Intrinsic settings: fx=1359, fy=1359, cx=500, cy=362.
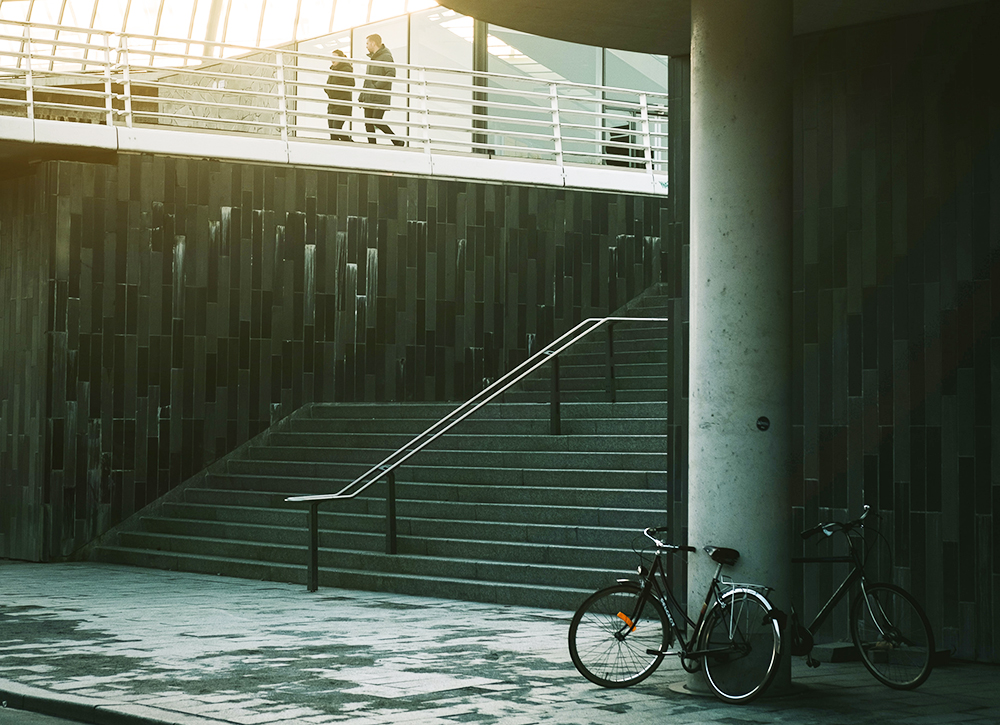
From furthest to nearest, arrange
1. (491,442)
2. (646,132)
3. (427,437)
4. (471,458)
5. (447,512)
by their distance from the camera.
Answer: (646,132)
(427,437)
(491,442)
(471,458)
(447,512)

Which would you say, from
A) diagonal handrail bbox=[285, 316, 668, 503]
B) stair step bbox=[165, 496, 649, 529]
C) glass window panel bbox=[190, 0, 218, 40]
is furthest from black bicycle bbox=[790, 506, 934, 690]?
glass window panel bbox=[190, 0, 218, 40]

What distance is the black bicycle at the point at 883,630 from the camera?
25.6 ft

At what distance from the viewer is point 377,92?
17.2 m

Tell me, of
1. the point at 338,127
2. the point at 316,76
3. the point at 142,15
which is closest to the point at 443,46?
the point at 316,76

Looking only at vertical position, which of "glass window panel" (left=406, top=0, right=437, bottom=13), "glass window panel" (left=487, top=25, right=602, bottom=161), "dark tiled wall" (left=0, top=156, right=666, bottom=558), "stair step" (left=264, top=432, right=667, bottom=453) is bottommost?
"stair step" (left=264, top=432, right=667, bottom=453)

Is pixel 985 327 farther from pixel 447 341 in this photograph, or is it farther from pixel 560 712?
pixel 447 341

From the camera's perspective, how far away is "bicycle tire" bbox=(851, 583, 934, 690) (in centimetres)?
781

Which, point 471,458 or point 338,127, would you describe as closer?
point 471,458

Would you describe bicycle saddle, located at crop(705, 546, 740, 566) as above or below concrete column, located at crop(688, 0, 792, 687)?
below

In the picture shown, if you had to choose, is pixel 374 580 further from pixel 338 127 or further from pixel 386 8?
pixel 386 8

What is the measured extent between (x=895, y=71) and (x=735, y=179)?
238 cm

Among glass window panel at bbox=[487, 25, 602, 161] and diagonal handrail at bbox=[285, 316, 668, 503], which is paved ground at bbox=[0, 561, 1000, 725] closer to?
diagonal handrail at bbox=[285, 316, 668, 503]

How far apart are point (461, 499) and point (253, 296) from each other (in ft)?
16.3

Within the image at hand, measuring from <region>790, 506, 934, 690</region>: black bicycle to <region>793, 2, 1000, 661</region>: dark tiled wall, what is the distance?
1.02 meters
